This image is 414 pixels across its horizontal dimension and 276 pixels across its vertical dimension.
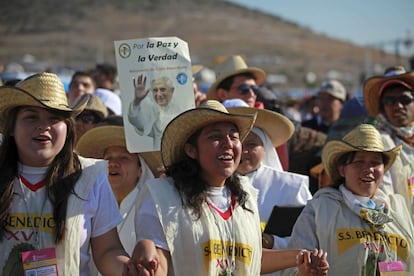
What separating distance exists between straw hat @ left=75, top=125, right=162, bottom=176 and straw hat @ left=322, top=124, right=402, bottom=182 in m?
1.33

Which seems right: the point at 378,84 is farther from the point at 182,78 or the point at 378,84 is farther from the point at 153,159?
the point at 153,159

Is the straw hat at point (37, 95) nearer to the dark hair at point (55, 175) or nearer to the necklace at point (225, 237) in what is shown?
the dark hair at point (55, 175)

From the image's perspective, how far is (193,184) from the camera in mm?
4449

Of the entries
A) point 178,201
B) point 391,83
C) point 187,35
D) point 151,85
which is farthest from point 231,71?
point 187,35

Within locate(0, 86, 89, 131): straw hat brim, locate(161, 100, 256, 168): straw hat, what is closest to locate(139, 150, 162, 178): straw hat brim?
locate(161, 100, 256, 168): straw hat

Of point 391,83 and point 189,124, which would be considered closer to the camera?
point 189,124

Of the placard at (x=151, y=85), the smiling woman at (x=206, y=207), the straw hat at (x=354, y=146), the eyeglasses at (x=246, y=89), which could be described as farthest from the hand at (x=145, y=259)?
the eyeglasses at (x=246, y=89)

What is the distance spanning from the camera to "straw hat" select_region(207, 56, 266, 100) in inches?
330

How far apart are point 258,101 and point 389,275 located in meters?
3.34

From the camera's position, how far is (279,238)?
5.40m

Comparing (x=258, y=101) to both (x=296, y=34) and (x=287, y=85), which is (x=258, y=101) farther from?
(x=296, y=34)

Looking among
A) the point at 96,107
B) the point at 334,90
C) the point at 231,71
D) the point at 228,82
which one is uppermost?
the point at 334,90

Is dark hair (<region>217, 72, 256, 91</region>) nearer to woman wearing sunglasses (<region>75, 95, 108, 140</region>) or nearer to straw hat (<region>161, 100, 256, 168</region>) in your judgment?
woman wearing sunglasses (<region>75, 95, 108, 140</region>)

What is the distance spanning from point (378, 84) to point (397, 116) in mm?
497
